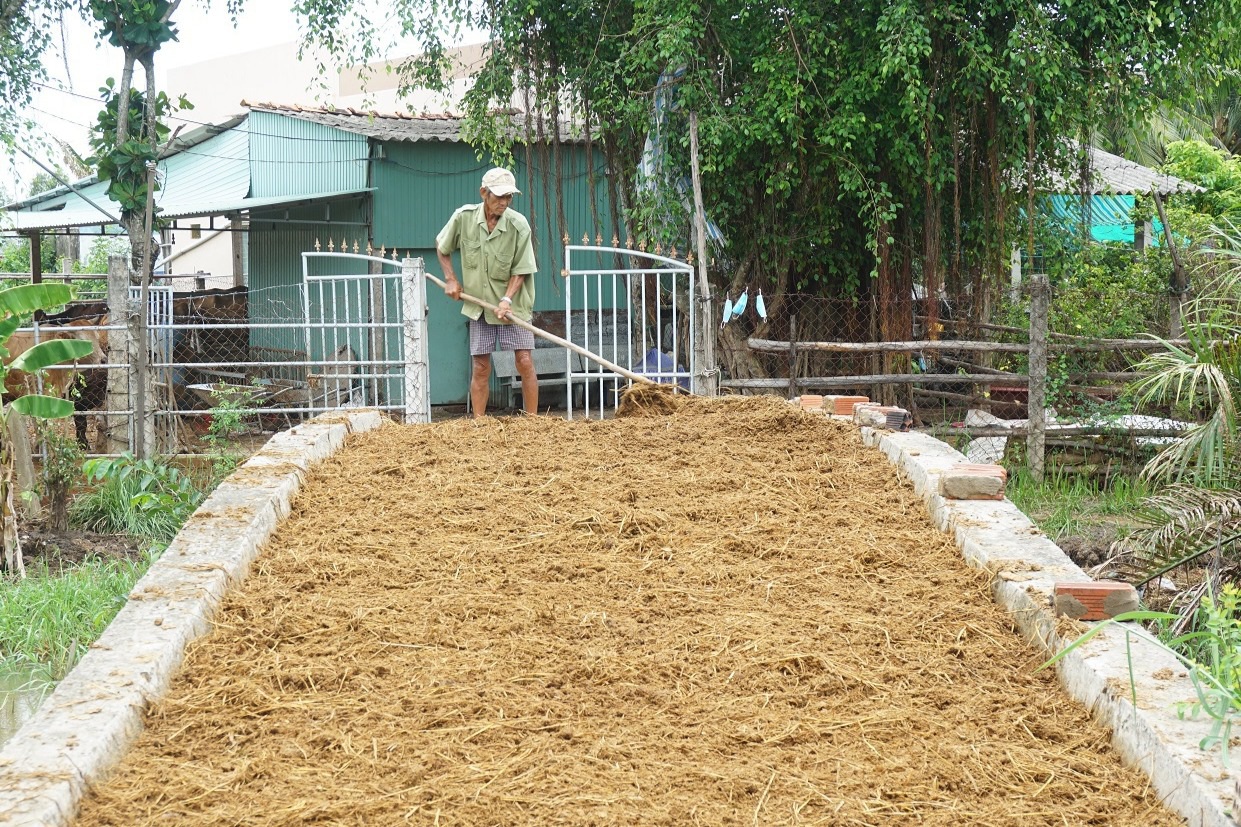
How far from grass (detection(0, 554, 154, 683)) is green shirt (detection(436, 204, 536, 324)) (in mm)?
2903

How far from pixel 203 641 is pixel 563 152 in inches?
424

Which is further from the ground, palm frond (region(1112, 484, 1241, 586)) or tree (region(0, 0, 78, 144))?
tree (region(0, 0, 78, 144))

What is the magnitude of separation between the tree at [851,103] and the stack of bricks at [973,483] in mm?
5010

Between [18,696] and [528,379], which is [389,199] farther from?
[18,696]

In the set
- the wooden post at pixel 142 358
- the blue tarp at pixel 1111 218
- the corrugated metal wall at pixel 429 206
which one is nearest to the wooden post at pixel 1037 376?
the corrugated metal wall at pixel 429 206

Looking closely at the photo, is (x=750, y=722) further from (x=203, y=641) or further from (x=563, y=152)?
(x=563, y=152)

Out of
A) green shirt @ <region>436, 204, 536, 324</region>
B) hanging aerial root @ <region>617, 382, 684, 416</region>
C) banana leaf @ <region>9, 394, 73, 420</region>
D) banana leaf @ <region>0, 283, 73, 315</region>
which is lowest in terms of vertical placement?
hanging aerial root @ <region>617, 382, 684, 416</region>

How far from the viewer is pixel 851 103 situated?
952cm

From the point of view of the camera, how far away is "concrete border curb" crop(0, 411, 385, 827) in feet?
8.07

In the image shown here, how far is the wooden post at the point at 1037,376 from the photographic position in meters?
8.75

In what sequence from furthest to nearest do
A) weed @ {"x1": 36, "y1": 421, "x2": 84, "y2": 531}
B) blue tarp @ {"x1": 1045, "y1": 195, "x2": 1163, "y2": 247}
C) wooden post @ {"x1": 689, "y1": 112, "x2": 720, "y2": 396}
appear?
1. blue tarp @ {"x1": 1045, "y1": 195, "x2": 1163, "y2": 247}
2. wooden post @ {"x1": 689, "y1": 112, "x2": 720, "y2": 396}
3. weed @ {"x1": 36, "y1": 421, "x2": 84, "y2": 531}

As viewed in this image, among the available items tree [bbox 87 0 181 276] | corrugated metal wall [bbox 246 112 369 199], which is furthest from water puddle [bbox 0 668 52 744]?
corrugated metal wall [bbox 246 112 369 199]

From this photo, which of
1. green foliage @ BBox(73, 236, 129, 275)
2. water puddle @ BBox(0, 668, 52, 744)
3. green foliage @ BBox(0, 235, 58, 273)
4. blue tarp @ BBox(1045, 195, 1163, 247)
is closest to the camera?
water puddle @ BBox(0, 668, 52, 744)

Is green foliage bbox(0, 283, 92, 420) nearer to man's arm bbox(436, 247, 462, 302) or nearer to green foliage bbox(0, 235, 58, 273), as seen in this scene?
man's arm bbox(436, 247, 462, 302)
